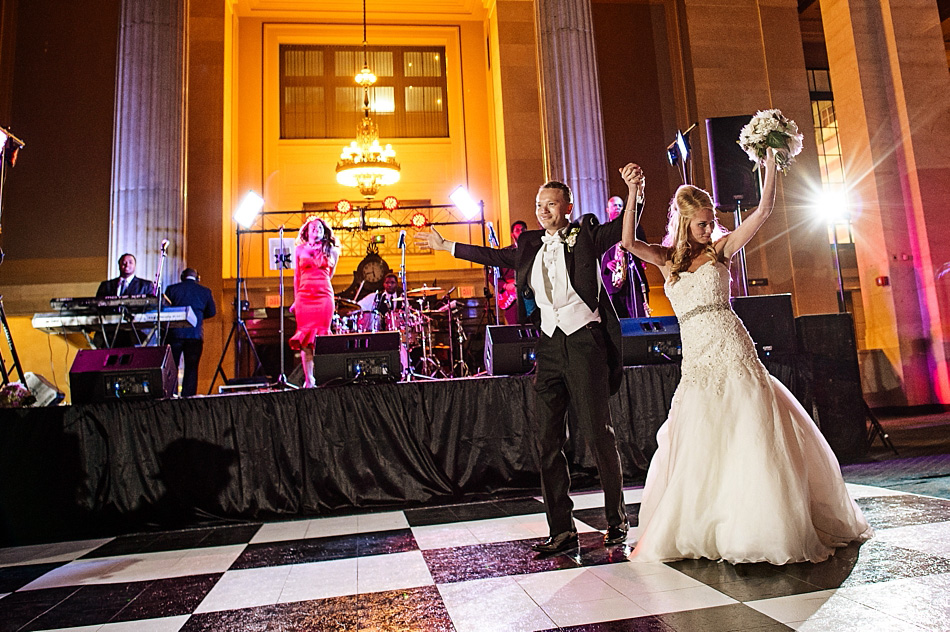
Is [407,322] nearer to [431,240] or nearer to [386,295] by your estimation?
[386,295]

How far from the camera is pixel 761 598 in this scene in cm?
197

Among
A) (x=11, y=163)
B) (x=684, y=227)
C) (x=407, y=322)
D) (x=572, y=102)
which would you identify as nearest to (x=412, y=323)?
(x=407, y=322)

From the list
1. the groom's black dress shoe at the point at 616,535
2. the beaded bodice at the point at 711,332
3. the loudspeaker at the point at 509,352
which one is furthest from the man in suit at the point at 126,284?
the beaded bodice at the point at 711,332

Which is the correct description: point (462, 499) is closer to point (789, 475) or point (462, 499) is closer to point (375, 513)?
point (375, 513)

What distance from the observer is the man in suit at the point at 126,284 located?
6.35 meters

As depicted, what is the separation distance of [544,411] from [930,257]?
298 inches

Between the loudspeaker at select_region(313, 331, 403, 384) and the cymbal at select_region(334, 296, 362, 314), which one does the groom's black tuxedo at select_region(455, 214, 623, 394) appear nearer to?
the loudspeaker at select_region(313, 331, 403, 384)

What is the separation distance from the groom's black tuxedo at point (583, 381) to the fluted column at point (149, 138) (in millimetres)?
6443

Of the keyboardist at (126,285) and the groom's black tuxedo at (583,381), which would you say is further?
the keyboardist at (126,285)

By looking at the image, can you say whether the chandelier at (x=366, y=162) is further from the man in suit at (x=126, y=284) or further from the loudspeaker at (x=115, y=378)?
the loudspeaker at (x=115, y=378)

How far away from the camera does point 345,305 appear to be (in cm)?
769

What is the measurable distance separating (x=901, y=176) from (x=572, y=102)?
432cm

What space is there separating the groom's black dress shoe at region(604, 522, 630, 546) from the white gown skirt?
129 millimetres

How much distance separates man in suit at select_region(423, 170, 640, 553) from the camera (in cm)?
280
